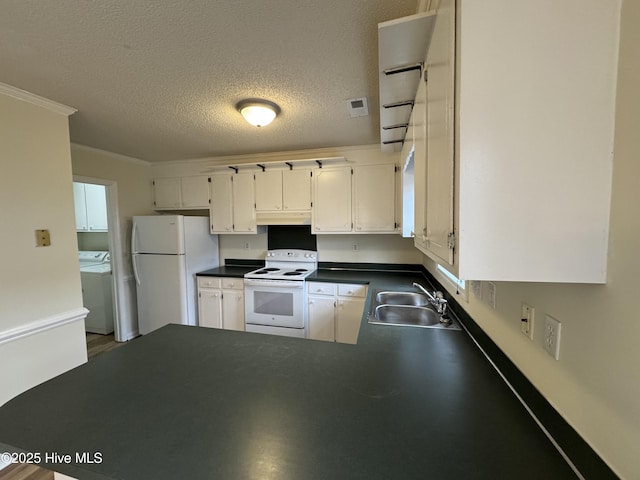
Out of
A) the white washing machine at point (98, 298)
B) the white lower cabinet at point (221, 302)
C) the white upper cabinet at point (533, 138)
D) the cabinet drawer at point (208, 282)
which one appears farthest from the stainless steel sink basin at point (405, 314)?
the white washing machine at point (98, 298)

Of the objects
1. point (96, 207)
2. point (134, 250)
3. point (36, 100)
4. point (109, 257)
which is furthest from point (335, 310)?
point (96, 207)

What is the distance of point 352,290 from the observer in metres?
2.81

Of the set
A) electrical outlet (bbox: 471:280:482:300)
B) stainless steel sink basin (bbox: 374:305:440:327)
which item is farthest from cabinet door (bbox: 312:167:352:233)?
electrical outlet (bbox: 471:280:482:300)

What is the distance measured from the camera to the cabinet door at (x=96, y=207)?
13.5ft

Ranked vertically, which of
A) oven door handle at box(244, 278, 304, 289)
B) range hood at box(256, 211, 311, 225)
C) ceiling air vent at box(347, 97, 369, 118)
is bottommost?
oven door handle at box(244, 278, 304, 289)

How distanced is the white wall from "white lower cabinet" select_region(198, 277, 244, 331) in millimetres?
1269

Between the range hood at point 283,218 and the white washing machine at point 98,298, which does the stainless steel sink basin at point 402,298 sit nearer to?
the range hood at point 283,218

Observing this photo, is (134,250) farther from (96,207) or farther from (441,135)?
(441,135)

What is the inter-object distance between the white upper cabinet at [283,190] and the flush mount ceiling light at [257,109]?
1205 mm

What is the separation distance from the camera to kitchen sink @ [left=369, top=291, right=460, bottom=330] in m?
1.79

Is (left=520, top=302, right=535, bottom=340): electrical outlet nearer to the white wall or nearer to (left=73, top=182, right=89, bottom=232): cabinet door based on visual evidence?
the white wall

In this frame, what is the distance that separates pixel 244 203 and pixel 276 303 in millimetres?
1368

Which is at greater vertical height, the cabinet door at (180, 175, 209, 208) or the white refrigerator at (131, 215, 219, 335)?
the cabinet door at (180, 175, 209, 208)

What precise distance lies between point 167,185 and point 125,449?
3610mm
